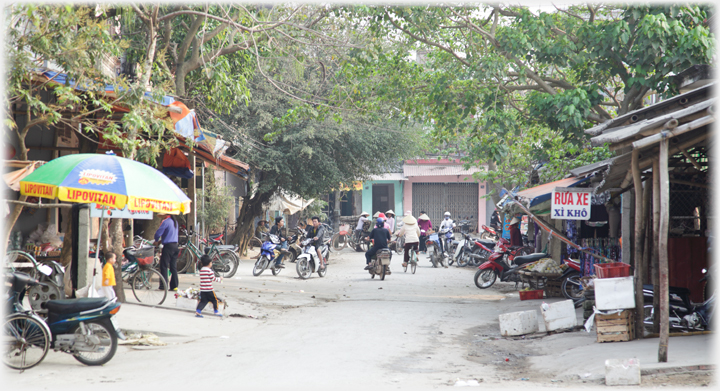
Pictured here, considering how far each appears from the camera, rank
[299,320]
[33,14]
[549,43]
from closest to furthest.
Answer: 1. [33,14]
2. [299,320]
3. [549,43]

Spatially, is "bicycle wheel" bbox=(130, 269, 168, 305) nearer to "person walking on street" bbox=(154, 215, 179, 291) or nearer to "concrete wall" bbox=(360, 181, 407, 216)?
"person walking on street" bbox=(154, 215, 179, 291)

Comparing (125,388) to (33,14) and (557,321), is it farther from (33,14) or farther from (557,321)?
(557,321)

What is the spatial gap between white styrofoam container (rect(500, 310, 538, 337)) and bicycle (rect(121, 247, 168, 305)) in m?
5.66

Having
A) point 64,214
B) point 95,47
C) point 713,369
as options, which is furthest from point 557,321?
point 64,214

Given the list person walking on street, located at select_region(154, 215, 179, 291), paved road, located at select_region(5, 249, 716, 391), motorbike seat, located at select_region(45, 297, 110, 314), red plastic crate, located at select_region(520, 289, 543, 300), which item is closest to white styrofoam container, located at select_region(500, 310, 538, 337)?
paved road, located at select_region(5, 249, 716, 391)

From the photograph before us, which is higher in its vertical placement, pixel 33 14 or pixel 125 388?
pixel 33 14

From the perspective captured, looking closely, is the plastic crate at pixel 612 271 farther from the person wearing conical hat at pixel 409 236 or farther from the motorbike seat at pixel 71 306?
the person wearing conical hat at pixel 409 236

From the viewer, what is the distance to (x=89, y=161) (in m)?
6.73

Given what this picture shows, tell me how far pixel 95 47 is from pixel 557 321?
741 cm

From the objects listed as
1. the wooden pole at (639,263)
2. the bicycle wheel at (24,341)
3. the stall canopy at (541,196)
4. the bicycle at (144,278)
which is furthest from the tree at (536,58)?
the bicycle wheel at (24,341)

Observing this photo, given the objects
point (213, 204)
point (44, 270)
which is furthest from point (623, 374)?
point (213, 204)

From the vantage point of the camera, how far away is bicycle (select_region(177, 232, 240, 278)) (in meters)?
14.5

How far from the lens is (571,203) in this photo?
31.8 feet

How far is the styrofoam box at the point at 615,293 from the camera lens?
7.28m
